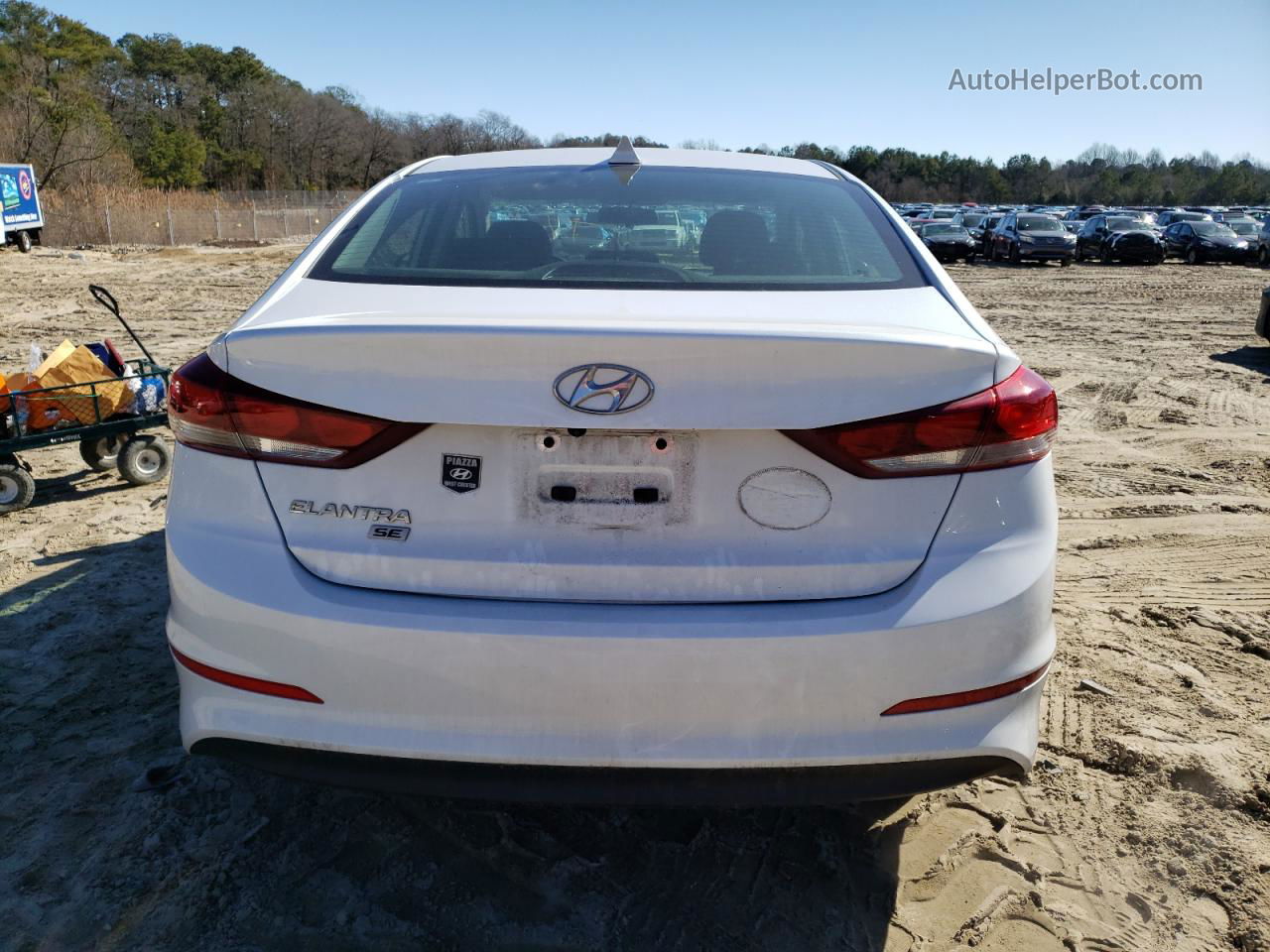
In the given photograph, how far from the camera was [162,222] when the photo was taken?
37.4 m

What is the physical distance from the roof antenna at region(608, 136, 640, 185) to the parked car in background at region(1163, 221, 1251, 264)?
34.1 metres

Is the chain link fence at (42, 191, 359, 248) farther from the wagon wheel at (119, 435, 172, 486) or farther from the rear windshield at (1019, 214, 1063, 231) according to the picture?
the wagon wheel at (119, 435, 172, 486)

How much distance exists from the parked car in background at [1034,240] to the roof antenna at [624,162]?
30.4 metres

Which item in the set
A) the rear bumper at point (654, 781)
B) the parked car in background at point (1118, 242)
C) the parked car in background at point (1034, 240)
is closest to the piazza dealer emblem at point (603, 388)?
the rear bumper at point (654, 781)

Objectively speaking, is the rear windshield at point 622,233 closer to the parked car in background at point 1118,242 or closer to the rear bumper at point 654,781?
the rear bumper at point 654,781

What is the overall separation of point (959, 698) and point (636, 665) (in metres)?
0.66

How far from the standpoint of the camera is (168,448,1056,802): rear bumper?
1.92 m

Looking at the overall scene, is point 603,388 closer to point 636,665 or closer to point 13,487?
point 636,665

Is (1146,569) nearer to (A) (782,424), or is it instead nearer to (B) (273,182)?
(A) (782,424)

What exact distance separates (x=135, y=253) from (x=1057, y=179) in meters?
109

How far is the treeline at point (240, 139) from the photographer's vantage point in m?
49.2

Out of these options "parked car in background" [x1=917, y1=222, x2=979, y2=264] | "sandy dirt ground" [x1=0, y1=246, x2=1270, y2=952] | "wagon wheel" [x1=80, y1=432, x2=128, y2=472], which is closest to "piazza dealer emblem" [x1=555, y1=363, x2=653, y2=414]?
"sandy dirt ground" [x1=0, y1=246, x2=1270, y2=952]

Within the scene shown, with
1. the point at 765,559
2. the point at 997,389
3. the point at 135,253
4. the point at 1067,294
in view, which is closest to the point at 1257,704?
the point at 997,389

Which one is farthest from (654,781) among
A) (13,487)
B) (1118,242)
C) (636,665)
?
(1118,242)
